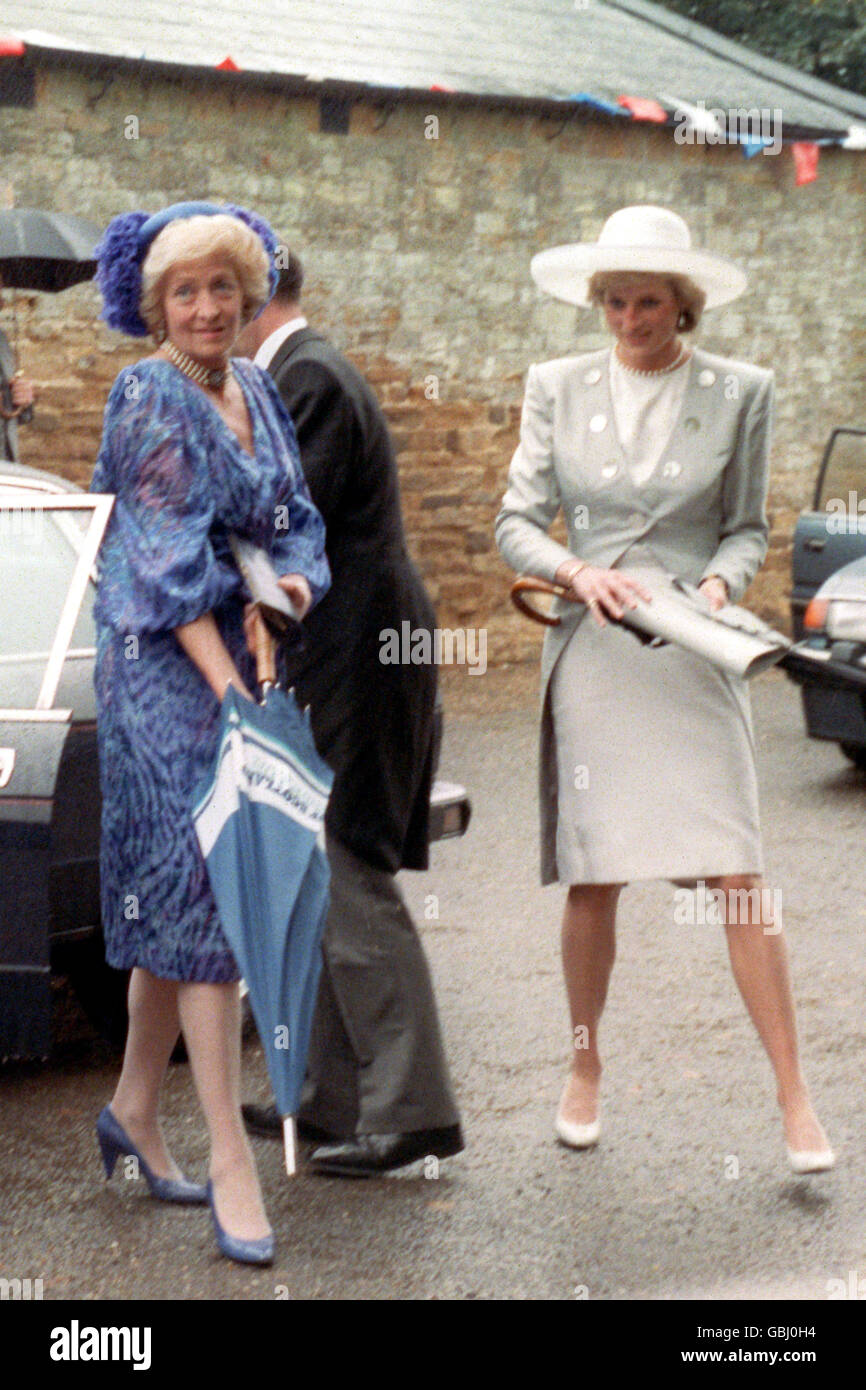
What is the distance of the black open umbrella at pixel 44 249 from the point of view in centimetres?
1076

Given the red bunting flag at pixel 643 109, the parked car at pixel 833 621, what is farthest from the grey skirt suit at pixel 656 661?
the red bunting flag at pixel 643 109

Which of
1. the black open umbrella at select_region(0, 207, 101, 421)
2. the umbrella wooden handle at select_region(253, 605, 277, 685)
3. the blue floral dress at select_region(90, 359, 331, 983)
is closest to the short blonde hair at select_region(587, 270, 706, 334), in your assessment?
the blue floral dress at select_region(90, 359, 331, 983)

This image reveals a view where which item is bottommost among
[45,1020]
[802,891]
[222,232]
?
[802,891]

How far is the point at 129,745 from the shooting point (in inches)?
154

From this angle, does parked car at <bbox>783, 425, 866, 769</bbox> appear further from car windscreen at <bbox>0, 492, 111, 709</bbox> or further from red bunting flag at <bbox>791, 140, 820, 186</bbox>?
red bunting flag at <bbox>791, 140, 820, 186</bbox>

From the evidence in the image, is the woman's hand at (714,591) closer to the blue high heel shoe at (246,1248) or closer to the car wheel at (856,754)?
the blue high heel shoe at (246,1248)

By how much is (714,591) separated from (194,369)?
46.4 inches

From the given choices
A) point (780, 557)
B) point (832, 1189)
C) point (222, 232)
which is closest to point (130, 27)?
point (780, 557)

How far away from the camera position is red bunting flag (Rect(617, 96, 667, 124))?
15.1m

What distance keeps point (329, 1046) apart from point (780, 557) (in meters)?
12.8

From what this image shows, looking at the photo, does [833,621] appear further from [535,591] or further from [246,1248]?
[246,1248]

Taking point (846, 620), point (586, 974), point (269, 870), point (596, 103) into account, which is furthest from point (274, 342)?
point (596, 103)

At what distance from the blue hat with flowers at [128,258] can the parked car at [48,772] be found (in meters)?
0.37
